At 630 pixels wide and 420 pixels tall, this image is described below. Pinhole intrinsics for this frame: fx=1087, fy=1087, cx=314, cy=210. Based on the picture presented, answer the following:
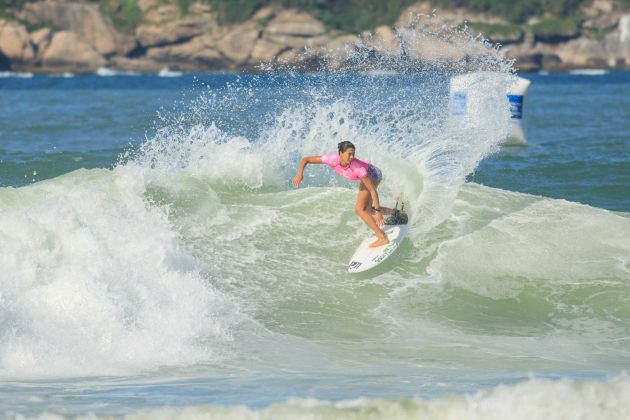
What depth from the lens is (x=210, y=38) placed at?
11094 centimetres

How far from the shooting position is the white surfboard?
1180cm

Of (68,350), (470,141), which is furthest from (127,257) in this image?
(470,141)

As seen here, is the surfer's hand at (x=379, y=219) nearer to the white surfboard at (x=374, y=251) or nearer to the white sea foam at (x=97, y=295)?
the white surfboard at (x=374, y=251)

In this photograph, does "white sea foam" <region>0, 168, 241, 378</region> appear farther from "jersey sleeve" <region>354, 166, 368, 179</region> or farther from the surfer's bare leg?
"jersey sleeve" <region>354, 166, 368, 179</region>

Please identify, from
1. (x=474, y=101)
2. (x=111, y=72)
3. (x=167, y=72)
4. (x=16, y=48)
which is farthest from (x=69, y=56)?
(x=474, y=101)

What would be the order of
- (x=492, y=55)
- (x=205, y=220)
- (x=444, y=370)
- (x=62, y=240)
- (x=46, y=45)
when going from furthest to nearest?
(x=46, y=45)
(x=492, y=55)
(x=205, y=220)
(x=62, y=240)
(x=444, y=370)

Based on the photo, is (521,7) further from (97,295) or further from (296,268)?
(97,295)

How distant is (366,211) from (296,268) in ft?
3.31

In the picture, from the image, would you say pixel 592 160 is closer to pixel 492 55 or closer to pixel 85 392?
pixel 492 55

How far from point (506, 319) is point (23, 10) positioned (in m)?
106

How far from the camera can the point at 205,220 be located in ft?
42.4

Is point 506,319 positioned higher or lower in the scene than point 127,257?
lower

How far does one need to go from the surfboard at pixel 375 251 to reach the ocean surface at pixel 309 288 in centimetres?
17

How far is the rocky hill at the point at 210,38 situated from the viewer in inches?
4094
